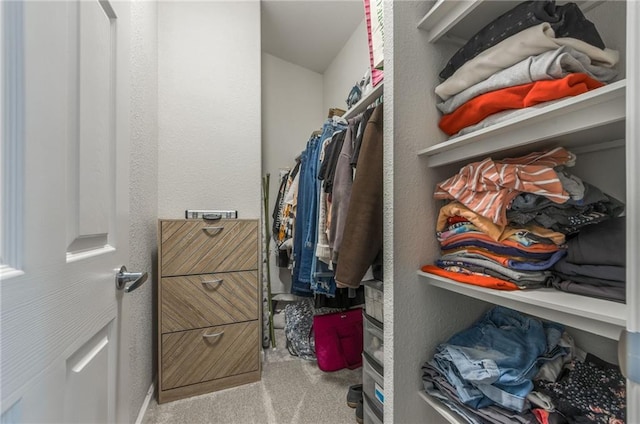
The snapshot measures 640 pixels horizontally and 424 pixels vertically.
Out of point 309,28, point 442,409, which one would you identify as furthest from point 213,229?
point 309,28

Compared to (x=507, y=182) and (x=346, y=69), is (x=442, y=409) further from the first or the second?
(x=346, y=69)

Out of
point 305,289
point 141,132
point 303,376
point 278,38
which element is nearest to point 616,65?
point 305,289

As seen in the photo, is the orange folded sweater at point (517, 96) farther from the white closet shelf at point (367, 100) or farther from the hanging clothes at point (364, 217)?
the white closet shelf at point (367, 100)

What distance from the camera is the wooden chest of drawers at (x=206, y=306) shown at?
1540 millimetres

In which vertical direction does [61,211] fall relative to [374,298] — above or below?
above

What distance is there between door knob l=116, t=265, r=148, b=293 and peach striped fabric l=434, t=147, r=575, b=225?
888 millimetres

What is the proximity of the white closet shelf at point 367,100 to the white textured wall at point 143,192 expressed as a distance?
41.2 inches

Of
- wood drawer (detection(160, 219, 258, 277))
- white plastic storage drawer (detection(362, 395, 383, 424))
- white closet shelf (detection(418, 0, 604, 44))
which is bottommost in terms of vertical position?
white plastic storage drawer (detection(362, 395, 383, 424))

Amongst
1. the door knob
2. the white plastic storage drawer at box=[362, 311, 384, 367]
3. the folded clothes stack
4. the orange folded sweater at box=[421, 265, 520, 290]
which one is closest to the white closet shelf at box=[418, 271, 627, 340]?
the orange folded sweater at box=[421, 265, 520, 290]

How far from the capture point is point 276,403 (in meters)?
1.49

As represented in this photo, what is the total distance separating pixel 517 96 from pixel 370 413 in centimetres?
134

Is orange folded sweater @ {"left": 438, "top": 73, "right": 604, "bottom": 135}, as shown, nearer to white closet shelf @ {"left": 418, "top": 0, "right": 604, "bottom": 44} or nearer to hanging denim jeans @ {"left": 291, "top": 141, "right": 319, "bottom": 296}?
white closet shelf @ {"left": 418, "top": 0, "right": 604, "bottom": 44}

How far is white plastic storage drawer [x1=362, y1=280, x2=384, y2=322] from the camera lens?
1.14 meters

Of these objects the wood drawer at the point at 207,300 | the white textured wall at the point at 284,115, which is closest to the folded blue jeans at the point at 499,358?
the wood drawer at the point at 207,300
